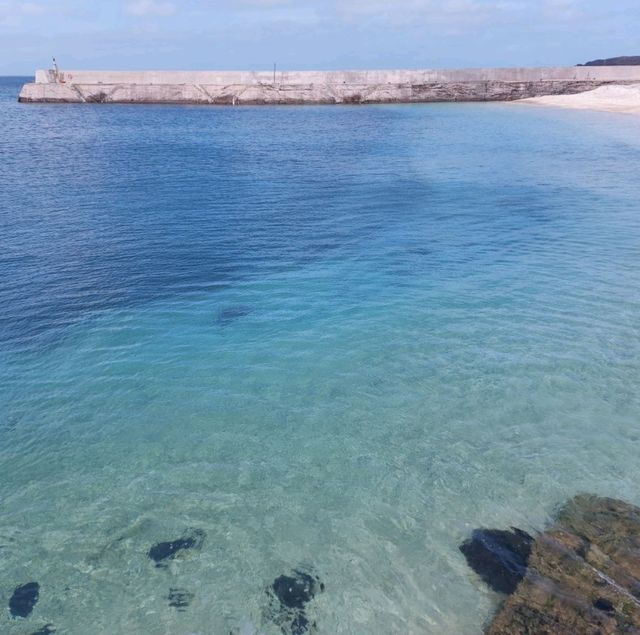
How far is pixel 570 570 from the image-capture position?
Result: 8.23m

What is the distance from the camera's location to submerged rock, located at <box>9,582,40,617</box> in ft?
26.2

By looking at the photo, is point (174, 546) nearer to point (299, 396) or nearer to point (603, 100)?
point (299, 396)

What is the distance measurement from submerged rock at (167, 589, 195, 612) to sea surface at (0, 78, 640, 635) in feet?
0.14

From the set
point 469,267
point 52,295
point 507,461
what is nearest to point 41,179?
point 52,295

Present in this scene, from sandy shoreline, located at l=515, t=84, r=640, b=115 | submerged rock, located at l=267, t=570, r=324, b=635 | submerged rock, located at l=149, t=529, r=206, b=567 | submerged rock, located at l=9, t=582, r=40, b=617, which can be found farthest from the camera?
sandy shoreline, located at l=515, t=84, r=640, b=115

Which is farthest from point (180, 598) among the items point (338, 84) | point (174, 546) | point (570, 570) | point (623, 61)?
point (623, 61)

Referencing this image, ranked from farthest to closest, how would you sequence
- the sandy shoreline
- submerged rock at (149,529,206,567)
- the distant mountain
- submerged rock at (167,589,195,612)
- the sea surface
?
the distant mountain → the sandy shoreline → submerged rock at (149,529,206,567) → the sea surface → submerged rock at (167,589,195,612)

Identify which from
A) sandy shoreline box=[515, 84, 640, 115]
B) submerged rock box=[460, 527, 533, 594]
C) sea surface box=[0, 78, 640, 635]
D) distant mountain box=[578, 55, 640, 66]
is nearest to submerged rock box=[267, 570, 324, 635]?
sea surface box=[0, 78, 640, 635]

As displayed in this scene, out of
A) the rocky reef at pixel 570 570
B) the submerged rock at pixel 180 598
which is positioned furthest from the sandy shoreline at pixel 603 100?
the submerged rock at pixel 180 598

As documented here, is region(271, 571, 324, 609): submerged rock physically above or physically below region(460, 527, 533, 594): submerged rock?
below

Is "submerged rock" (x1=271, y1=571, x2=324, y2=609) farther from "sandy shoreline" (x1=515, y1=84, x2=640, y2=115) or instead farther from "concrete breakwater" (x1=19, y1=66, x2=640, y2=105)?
"concrete breakwater" (x1=19, y1=66, x2=640, y2=105)

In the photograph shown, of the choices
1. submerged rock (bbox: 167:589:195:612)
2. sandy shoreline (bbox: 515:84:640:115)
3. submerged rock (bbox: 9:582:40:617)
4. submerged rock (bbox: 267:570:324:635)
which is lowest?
submerged rock (bbox: 267:570:324:635)

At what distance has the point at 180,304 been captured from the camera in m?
17.4

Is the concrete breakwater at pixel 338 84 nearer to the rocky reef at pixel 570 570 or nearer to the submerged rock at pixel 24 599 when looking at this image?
the rocky reef at pixel 570 570
